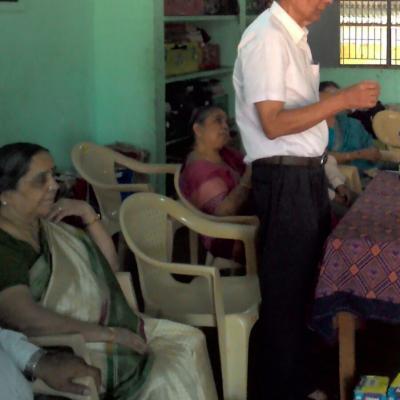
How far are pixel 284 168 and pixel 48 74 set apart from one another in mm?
1944

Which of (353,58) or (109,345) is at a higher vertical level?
(353,58)

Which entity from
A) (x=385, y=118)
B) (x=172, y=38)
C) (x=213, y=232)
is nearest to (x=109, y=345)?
(x=213, y=232)

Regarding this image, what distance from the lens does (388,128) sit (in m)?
4.89

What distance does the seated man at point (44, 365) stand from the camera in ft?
6.96

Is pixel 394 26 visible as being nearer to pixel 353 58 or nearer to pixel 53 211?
pixel 353 58

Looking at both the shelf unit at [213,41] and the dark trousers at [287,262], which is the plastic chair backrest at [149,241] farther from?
the shelf unit at [213,41]

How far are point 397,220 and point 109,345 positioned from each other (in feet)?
3.29

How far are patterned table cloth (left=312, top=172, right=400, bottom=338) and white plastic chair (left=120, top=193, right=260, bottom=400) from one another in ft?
0.98

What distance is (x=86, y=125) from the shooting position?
4.84m

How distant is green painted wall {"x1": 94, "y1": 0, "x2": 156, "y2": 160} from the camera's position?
15.6 feet

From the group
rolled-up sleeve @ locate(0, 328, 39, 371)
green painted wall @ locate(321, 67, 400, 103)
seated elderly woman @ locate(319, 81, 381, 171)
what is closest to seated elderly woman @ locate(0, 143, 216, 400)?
rolled-up sleeve @ locate(0, 328, 39, 371)

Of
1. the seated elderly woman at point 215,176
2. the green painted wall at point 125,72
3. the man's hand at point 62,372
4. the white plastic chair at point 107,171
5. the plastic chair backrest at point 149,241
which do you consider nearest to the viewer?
the man's hand at point 62,372

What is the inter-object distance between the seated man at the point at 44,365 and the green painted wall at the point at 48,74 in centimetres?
205

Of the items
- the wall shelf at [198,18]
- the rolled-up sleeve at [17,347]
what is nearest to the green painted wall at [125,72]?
the wall shelf at [198,18]
